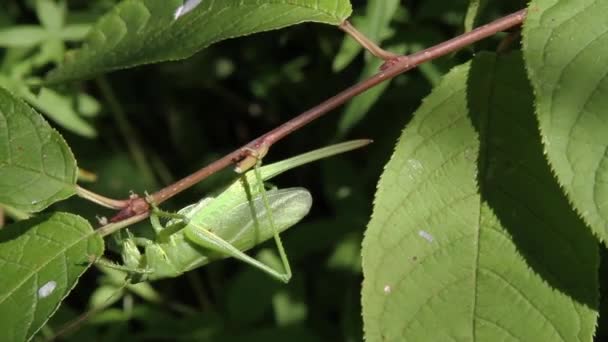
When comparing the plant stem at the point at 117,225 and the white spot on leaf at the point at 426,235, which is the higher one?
the plant stem at the point at 117,225

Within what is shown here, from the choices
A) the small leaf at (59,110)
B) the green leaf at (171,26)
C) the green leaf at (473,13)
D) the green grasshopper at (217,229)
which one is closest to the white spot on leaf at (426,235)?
the green grasshopper at (217,229)

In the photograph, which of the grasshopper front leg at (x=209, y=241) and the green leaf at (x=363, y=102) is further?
the green leaf at (x=363, y=102)

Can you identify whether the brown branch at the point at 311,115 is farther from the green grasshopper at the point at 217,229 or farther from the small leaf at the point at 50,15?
the small leaf at the point at 50,15

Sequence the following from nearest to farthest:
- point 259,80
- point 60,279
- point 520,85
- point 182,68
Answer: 1. point 60,279
2. point 520,85
3. point 259,80
4. point 182,68

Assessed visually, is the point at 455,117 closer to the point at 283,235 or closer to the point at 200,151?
the point at 283,235

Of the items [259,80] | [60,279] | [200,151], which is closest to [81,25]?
[259,80]

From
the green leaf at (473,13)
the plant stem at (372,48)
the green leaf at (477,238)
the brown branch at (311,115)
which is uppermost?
the green leaf at (473,13)

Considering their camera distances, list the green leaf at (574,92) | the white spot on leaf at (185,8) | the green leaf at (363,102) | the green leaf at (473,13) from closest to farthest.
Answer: the green leaf at (574,92)
the white spot on leaf at (185,8)
the green leaf at (473,13)
the green leaf at (363,102)
